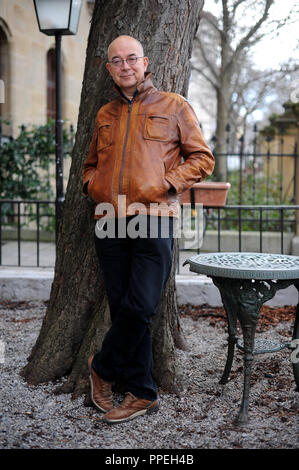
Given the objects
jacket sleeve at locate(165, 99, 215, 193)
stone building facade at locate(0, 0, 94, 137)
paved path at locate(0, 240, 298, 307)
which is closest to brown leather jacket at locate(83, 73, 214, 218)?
jacket sleeve at locate(165, 99, 215, 193)

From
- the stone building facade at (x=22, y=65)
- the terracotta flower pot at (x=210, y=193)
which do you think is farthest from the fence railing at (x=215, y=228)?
the stone building facade at (x=22, y=65)

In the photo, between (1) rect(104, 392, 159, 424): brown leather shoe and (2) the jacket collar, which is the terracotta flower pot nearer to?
(2) the jacket collar

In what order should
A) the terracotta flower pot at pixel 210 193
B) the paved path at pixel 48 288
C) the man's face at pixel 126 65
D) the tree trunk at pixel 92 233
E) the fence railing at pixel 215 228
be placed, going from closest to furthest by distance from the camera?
1. the man's face at pixel 126 65
2. the tree trunk at pixel 92 233
3. the paved path at pixel 48 288
4. the terracotta flower pot at pixel 210 193
5. the fence railing at pixel 215 228

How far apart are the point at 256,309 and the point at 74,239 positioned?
136cm

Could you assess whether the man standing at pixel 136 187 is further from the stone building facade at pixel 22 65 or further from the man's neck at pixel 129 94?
the stone building facade at pixel 22 65

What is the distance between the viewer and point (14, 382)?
12.3 ft

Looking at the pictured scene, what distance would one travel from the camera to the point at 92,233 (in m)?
3.72

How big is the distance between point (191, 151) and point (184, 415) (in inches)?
61.8

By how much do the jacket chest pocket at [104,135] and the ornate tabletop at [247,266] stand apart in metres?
0.90

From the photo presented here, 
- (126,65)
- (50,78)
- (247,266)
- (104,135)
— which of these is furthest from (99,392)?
(50,78)

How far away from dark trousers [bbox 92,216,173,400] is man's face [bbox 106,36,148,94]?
30.9 inches

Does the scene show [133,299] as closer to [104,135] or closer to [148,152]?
[148,152]

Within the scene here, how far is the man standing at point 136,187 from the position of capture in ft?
9.78

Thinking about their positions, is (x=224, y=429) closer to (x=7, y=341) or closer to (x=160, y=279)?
(x=160, y=279)
